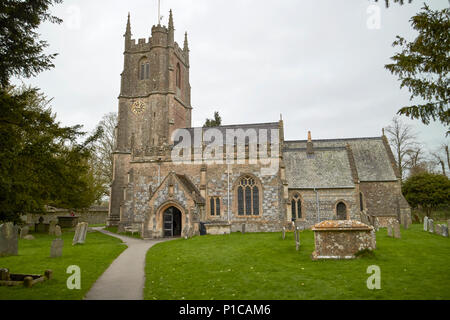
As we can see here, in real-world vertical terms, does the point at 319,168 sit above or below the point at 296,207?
above

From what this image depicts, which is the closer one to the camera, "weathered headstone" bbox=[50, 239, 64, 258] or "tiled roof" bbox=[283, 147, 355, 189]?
"weathered headstone" bbox=[50, 239, 64, 258]

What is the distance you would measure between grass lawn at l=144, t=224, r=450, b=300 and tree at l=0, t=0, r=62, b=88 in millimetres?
6989

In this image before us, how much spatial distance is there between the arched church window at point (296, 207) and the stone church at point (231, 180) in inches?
3.4

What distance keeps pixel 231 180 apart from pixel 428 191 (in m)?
20.3

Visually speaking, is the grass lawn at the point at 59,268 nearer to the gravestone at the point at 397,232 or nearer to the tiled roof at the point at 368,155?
the gravestone at the point at 397,232

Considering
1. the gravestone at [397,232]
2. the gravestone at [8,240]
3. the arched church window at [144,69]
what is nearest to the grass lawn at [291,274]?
the gravestone at [397,232]

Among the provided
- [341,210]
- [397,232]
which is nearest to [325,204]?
[341,210]

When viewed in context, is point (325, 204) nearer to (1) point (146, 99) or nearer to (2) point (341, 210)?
(2) point (341, 210)

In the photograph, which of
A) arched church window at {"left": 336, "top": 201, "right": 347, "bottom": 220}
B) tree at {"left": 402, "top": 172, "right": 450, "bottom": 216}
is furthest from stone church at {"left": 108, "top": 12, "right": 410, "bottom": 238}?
tree at {"left": 402, "top": 172, "right": 450, "bottom": 216}

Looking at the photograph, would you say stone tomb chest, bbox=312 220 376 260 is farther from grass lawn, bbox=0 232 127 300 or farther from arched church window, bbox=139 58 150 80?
arched church window, bbox=139 58 150 80

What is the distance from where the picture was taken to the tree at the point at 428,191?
3105 centimetres

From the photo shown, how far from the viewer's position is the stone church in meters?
23.9

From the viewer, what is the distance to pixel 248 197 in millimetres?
26141
